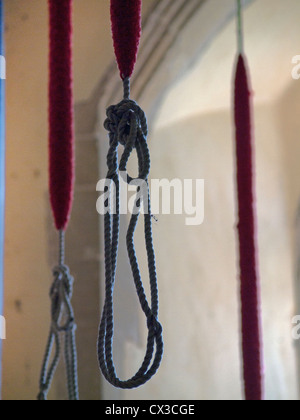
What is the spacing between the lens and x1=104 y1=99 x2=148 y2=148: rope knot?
0.45 metres

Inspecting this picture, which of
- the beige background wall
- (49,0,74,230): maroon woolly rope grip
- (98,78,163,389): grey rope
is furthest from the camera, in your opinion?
the beige background wall

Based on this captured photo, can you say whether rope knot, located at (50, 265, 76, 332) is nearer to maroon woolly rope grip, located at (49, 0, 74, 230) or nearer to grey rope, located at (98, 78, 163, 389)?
maroon woolly rope grip, located at (49, 0, 74, 230)

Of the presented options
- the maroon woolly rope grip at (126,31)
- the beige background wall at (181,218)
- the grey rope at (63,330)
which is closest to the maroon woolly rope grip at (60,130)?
the grey rope at (63,330)

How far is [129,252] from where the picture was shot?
0.44 m

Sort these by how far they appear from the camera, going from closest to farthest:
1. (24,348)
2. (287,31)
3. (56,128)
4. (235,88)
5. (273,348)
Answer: (56,128) → (235,88) → (24,348) → (287,31) → (273,348)

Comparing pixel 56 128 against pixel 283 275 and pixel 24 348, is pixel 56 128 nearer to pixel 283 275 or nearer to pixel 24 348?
pixel 24 348

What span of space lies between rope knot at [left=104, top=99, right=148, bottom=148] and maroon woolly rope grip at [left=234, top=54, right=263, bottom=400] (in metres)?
0.37

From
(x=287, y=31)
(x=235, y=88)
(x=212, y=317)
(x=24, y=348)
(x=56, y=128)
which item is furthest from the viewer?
(x=212, y=317)

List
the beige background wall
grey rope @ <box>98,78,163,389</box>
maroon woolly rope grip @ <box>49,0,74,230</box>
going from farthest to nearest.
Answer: the beige background wall, maroon woolly rope grip @ <box>49,0,74,230</box>, grey rope @ <box>98,78,163,389</box>


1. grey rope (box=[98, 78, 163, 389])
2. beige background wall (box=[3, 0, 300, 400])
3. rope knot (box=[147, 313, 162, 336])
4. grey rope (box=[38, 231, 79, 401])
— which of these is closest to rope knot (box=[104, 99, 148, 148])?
grey rope (box=[98, 78, 163, 389])

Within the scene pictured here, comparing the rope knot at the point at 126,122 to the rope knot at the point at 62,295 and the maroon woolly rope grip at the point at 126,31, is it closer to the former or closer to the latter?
the maroon woolly rope grip at the point at 126,31

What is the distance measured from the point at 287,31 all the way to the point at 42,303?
1.17 metres

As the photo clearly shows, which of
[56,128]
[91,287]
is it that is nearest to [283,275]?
[91,287]

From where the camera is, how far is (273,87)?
195cm
